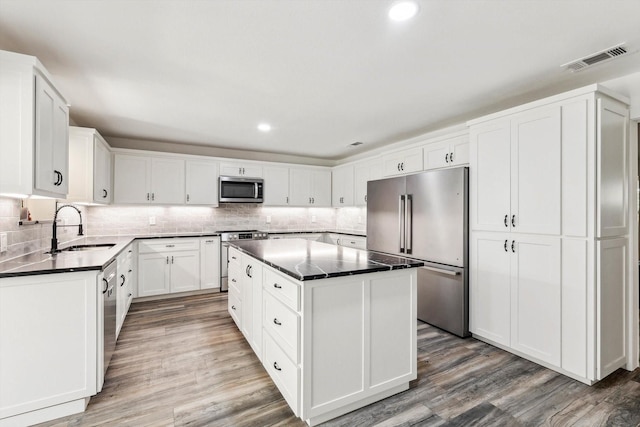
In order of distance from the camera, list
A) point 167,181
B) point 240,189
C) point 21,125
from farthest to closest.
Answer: point 240,189 < point 167,181 < point 21,125

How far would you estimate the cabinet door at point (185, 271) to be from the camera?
15.1 ft

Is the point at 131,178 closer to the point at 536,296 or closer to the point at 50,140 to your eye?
the point at 50,140

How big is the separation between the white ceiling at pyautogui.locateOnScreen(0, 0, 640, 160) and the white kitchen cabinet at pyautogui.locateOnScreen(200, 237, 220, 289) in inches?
78.9

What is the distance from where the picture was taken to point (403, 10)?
1.73 m

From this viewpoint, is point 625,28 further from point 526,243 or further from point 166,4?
point 166,4

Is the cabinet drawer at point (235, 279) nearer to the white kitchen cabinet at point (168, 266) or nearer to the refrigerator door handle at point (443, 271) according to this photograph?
the white kitchen cabinet at point (168, 266)

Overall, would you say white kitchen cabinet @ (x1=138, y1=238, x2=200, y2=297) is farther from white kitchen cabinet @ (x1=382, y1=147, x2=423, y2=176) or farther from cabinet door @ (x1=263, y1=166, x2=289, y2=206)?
white kitchen cabinet @ (x1=382, y1=147, x2=423, y2=176)

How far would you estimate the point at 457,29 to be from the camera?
192cm

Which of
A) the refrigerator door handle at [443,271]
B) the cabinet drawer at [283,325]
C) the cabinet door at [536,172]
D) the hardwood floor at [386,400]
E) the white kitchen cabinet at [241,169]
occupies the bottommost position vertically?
the hardwood floor at [386,400]

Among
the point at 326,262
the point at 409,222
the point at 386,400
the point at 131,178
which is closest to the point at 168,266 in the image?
the point at 131,178

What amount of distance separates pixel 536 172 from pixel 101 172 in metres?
4.70

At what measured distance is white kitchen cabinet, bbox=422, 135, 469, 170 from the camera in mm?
3336

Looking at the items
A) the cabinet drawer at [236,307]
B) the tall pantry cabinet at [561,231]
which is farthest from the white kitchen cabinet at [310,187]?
the tall pantry cabinet at [561,231]

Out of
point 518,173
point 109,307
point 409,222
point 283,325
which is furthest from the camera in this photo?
point 409,222
